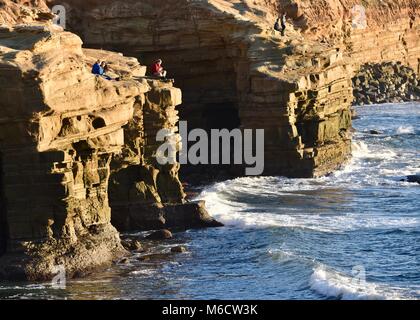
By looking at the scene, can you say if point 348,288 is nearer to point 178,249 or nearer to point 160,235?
point 178,249

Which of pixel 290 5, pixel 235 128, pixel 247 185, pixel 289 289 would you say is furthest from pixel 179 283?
pixel 290 5

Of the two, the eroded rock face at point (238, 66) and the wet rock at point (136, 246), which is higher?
the eroded rock face at point (238, 66)

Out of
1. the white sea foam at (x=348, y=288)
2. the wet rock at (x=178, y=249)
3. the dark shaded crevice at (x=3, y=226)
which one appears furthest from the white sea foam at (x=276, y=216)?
the dark shaded crevice at (x=3, y=226)

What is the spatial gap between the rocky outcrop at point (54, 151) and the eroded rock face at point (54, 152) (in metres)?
0.03

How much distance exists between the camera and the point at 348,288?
36.8 metres

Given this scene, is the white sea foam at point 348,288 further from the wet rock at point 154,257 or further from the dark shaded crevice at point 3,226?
the dark shaded crevice at point 3,226

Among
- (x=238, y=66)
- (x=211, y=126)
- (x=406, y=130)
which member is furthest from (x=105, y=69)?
(x=406, y=130)

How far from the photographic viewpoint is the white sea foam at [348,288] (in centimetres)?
3603

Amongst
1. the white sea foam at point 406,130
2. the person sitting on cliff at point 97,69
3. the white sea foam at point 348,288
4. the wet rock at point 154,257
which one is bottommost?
the white sea foam at point 348,288

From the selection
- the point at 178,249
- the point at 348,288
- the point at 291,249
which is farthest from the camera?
the point at 291,249

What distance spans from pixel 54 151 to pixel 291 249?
370 inches

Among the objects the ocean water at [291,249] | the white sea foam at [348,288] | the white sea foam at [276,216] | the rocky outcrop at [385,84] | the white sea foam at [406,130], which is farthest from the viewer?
the rocky outcrop at [385,84]

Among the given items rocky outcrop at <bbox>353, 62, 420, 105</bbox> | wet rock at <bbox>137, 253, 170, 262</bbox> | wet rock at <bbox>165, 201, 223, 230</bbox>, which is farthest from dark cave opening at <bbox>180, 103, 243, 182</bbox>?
rocky outcrop at <bbox>353, 62, 420, 105</bbox>
